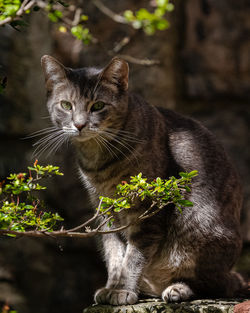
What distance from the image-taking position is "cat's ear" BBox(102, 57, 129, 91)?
2.58 metres

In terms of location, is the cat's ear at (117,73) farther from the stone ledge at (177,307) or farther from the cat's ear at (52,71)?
the stone ledge at (177,307)

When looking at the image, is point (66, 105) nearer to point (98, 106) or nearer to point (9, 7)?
point (98, 106)

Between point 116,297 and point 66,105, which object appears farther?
point 66,105

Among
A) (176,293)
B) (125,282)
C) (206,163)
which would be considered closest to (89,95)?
(206,163)

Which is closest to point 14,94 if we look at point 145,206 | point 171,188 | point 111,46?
point 111,46

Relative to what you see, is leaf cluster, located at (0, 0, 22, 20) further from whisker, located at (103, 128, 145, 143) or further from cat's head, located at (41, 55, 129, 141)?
whisker, located at (103, 128, 145, 143)

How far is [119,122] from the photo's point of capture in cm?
266

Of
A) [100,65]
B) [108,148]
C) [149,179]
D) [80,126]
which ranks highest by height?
[100,65]

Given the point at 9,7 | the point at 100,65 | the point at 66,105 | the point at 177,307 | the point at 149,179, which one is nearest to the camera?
the point at 9,7

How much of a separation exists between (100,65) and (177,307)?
2072 millimetres

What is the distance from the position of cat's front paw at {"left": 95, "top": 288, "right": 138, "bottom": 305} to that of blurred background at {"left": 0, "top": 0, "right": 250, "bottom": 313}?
Result: 1.27 m

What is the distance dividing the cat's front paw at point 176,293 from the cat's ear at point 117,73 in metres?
1.09

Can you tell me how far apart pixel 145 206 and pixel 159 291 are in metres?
0.58

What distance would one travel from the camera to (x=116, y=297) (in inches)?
95.7
